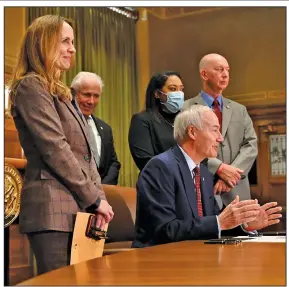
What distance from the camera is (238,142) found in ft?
11.4

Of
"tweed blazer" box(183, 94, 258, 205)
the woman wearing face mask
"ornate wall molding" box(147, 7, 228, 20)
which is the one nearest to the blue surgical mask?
the woman wearing face mask

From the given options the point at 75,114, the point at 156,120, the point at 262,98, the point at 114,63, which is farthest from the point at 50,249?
the point at 262,98

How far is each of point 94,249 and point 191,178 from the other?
29.0 inches

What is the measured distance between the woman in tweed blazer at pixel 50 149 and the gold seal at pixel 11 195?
1.60 m

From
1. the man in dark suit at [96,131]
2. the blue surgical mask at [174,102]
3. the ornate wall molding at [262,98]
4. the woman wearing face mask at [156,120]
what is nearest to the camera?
the woman wearing face mask at [156,120]

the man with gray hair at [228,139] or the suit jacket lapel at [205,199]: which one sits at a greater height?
the man with gray hair at [228,139]

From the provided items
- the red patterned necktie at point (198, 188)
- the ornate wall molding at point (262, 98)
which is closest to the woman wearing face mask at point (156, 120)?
the red patterned necktie at point (198, 188)

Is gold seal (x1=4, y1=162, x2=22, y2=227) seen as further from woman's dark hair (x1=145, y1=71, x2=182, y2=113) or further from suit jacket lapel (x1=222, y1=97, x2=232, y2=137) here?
suit jacket lapel (x1=222, y1=97, x2=232, y2=137)

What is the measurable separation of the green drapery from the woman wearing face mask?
12.8 feet

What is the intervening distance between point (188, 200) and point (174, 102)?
2.95 ft

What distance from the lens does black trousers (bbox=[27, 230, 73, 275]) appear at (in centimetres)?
193

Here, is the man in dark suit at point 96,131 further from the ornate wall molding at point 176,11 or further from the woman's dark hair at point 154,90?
the ornate wall molding at point 176,11

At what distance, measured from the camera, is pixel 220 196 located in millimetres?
3262

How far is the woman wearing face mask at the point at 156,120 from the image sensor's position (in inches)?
125
